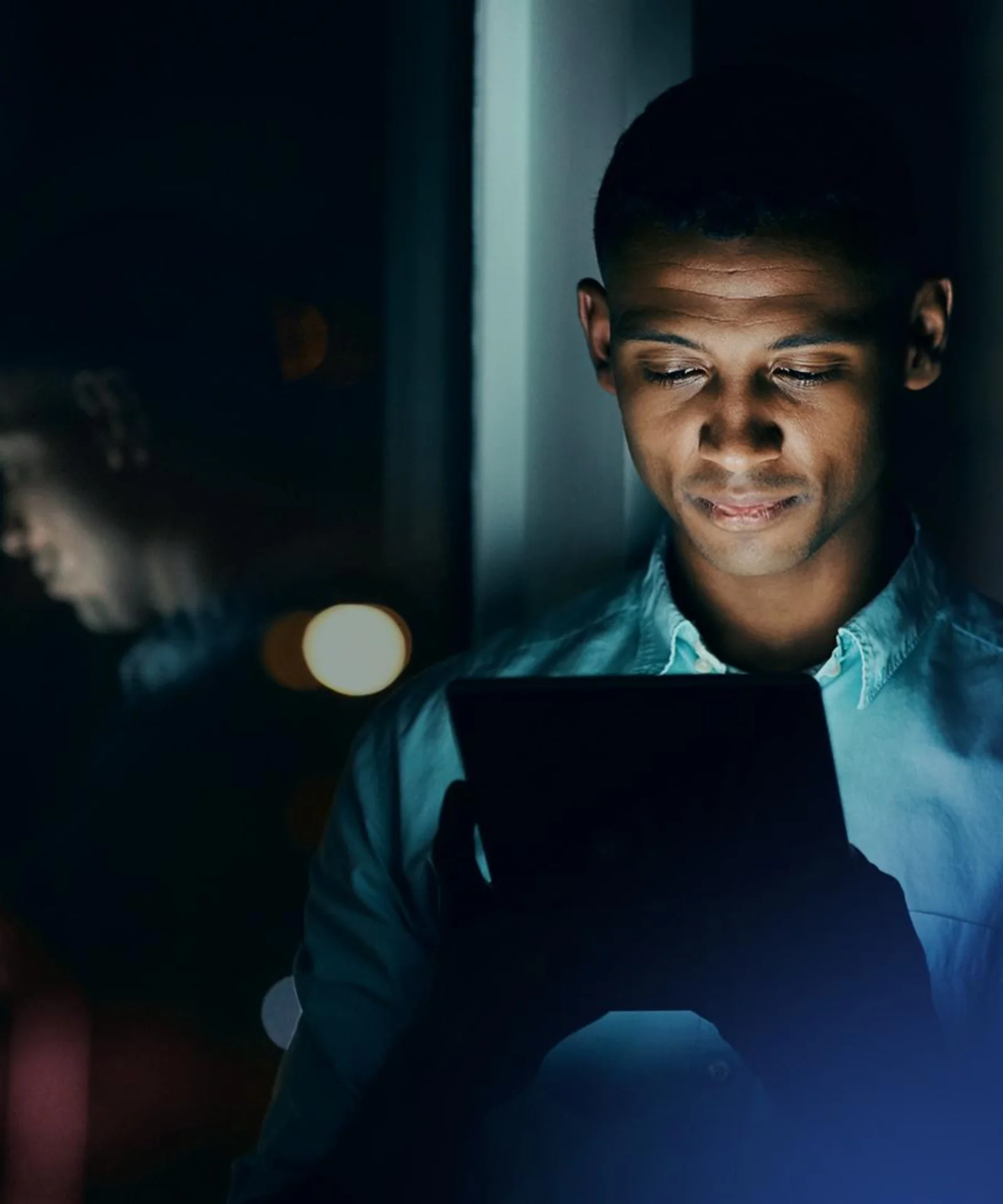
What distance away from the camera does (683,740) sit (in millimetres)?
915

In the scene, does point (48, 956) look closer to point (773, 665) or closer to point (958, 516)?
point (773, 665)

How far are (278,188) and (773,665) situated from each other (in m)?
0.74

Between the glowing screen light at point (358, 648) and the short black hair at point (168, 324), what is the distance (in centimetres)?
18

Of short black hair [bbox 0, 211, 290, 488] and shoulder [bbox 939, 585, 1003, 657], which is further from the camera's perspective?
short black hair [bbox 0, 211, 290, 488]

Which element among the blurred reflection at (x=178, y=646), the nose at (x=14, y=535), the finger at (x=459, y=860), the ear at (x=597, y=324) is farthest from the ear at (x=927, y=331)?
the nose at (x=14, y=535)

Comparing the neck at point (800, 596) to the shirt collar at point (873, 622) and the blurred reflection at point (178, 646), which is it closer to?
the shirt collar at point (873, 622)

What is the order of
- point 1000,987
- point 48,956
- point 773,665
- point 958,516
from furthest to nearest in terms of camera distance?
1. point 48,956
2. point 958,516
3. point 773,665
4. point 1000,987

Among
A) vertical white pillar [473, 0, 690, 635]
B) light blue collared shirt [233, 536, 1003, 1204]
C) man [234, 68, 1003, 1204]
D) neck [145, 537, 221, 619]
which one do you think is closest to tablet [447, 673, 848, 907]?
man [234, 68, 1003, 1204]

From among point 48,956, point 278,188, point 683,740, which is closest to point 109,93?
point 278,188

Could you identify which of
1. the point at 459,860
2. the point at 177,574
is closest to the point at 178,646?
the point at 177,574

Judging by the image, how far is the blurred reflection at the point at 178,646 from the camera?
1.52 m

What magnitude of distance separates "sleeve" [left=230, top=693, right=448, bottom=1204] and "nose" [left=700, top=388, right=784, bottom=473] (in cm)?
33

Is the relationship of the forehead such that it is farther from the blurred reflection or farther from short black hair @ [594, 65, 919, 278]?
the blurred reflection

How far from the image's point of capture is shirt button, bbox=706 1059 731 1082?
1117 mm
